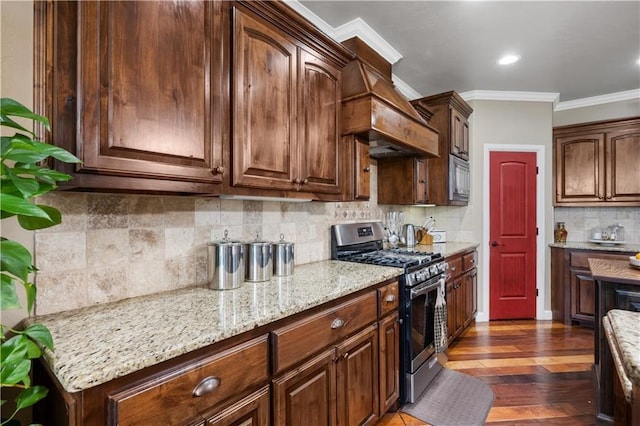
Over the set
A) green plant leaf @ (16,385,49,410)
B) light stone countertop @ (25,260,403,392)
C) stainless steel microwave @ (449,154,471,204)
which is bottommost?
green plant leaf @ (16,385,49,410)

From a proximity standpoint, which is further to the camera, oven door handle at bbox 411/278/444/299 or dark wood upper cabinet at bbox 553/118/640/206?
dark wood upper cabinet at bbox 553/118/640/206

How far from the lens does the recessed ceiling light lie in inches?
119

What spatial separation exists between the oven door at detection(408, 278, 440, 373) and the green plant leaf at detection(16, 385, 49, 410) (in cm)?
188

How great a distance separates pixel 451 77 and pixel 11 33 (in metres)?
3.57

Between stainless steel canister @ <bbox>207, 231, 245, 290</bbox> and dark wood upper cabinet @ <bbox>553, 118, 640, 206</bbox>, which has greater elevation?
dark wood upper cabinet @ <bbox>553, 118, 640, 206</bbox>

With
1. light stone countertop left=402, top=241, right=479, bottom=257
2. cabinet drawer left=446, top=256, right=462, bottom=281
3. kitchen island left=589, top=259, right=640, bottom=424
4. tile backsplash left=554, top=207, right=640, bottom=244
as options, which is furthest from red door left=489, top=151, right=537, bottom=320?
kitchen island left=589, top=259, right=640, bottom=424

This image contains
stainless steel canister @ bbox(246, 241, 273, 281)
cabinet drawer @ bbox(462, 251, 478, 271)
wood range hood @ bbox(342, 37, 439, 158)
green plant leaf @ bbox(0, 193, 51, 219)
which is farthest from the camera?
cabinet drawer @ bbox(462, 251, 478, 271)

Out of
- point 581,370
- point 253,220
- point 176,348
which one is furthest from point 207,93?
point 581,370

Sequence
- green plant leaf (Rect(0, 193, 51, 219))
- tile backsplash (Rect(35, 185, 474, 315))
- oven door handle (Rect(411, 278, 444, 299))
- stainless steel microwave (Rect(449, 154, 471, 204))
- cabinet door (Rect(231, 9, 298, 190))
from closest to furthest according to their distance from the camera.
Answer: green plant leaf (Rect(0, 193, 51, 219))
tile backsplash (Rect(35, 185, 474, 315))
cabinet door (Rect(231, 9, 298, 190))
oven door handle (Rect(411, 278, 444, 299))
stainless steel microwave (Rect(449, 154, 471, 204))

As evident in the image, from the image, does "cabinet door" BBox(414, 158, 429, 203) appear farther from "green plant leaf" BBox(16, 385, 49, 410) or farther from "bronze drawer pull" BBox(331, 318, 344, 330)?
"green plant leaf" BBox(16, 385, 49, 410)

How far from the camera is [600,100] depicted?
409cm

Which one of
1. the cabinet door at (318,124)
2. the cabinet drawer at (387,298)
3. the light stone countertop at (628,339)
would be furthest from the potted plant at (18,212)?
the cabinet drawer at (387,298)

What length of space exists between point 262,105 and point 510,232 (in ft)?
12.0

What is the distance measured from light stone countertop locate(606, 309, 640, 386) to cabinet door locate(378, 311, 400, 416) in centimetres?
110
